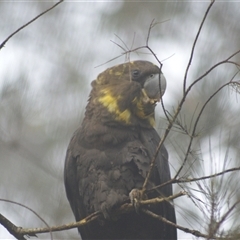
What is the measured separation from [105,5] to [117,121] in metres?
4.12

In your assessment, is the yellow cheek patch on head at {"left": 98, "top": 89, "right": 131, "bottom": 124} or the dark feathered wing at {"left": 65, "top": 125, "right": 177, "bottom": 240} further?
the yellow cheek patch on head at {"left": 98, "top": 89, "right": 131, "bottom": 124}

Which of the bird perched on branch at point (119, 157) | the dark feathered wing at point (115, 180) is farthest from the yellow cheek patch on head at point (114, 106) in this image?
the dark feathered wing at point (115, 180)

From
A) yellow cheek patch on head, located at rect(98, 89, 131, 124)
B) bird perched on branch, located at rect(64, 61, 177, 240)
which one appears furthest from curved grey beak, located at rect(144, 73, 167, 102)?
yellow cheek patch on head, located at rect(98, 89, 131, 124)

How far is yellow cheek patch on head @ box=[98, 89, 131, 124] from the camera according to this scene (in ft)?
14.3

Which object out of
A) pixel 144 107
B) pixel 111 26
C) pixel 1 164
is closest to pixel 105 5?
pixel 111 26

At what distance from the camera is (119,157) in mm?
4176

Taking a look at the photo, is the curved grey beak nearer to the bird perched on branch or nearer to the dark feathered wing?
the bird perched on branch

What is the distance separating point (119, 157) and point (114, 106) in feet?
1.32

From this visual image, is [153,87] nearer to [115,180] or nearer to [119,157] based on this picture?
[119,157]

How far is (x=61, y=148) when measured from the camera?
6.85 meters

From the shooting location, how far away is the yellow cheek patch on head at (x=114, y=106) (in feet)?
14.3

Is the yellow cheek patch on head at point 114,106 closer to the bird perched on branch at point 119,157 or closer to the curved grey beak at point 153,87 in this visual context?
the bird perched on branch at point 119,157

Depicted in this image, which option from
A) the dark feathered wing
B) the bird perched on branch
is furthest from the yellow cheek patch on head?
the dark feathered wing

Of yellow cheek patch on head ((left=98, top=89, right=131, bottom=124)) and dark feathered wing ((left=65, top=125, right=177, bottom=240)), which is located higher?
yellow cheek patch on head ((left=98, top=89, right=131, bottom=124))
